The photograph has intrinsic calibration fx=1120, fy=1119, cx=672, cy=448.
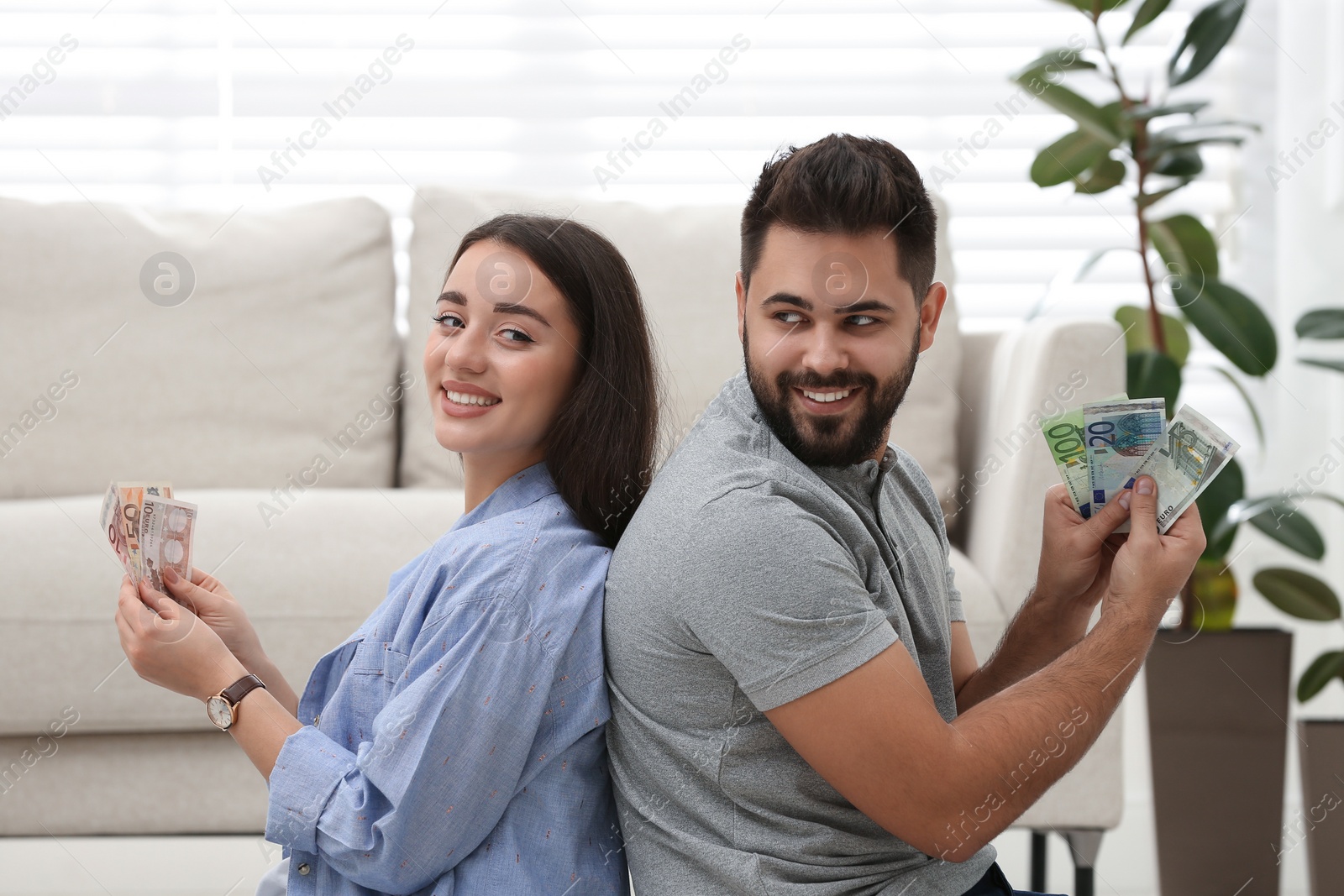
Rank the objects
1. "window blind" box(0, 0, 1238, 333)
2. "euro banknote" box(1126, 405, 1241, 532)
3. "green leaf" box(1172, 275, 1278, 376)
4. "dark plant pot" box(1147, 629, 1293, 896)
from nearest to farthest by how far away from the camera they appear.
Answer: "euro banknote" box(1126, 405, 1241, 532)
"dark plant pot" box(1147, 629, 1293, 896)
"green leaf" box(1172, 275, 1278, 376)
"window blind" box(0, 0, 1238, 333)

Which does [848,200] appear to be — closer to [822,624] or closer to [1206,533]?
[822,624]

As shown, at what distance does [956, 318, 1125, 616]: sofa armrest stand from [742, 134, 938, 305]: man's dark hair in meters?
0.67

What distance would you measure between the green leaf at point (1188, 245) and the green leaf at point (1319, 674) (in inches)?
33.1

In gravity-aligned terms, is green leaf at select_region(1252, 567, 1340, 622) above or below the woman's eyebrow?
below

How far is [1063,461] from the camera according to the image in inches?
49.2

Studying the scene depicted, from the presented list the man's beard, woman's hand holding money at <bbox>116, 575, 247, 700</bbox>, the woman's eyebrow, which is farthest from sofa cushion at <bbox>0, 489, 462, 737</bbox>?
the man's beard

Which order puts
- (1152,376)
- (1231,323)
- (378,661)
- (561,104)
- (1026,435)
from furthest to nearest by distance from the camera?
1. (561,104)
2. (1231,323)
3. (1152,376)
4. (1026,435)
5. (378,661)

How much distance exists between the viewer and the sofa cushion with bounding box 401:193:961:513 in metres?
2.20

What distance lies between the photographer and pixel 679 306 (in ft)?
7.47

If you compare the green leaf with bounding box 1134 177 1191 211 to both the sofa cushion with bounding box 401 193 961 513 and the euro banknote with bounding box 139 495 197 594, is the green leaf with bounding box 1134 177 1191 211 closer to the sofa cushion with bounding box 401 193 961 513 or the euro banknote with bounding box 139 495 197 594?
the sofa cushion with bounding box 401 193 961 513

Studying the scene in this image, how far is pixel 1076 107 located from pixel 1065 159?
0.35ft

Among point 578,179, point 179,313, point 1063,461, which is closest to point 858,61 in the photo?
point 578,179

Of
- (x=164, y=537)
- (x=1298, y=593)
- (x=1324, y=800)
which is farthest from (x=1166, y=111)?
(x=164, y=537)

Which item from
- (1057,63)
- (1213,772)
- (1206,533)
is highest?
(1057,63)
